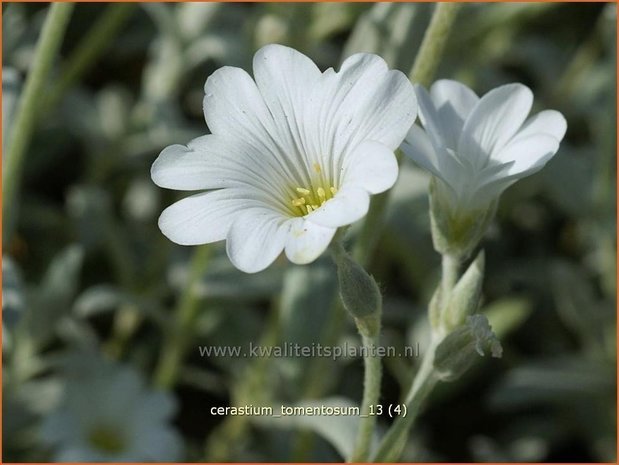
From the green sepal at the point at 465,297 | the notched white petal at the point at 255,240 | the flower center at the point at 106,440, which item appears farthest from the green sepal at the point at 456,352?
the flower center at the point at 106,440

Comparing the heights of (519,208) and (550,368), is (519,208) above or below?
above

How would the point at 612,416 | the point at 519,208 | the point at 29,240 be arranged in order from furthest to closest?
the point at 519,208 → the point at 29,240 → the point at 612,416

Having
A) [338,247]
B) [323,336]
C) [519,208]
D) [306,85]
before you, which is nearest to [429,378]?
[338,247]

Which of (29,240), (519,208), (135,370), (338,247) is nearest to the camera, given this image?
(338,247)

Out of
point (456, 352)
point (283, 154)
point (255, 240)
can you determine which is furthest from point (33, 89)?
point (456, 352)

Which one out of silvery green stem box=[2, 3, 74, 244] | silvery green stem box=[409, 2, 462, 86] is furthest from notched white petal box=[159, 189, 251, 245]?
silvery green stem box=[2, 3, 74, 244]

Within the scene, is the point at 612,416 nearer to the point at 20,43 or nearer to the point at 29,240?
the point at 29,240

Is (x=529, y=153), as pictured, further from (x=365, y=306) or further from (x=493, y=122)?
(x=365, y=306)
